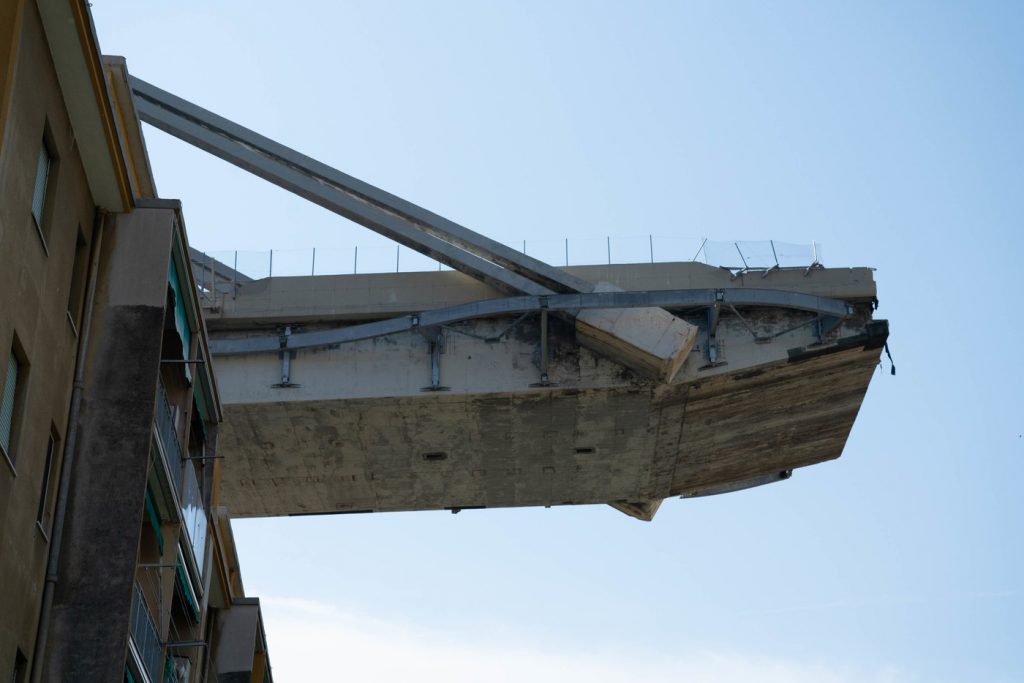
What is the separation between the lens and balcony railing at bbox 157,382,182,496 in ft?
63.6

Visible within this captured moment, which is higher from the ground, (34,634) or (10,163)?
(10,163)

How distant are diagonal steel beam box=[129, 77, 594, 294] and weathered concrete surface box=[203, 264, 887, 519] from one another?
1071 mm

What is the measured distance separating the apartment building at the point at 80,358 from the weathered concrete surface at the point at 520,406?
1137cm

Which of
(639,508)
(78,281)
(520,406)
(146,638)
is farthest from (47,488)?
(639,508)

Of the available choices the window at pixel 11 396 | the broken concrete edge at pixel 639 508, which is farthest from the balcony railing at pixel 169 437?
the broken concrete edge at pixel 639 508

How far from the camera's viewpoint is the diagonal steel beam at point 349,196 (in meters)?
31.9

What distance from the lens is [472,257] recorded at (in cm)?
3198

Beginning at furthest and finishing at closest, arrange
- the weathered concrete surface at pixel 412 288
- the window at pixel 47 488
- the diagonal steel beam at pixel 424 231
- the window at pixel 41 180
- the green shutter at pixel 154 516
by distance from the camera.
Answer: the weathered concrete surface at pixel 412 288 < the diagonal steel beam at pixel 424 231 < the green shutter at pixel 154 516 < the window at pixel 47 488 < the window at pixel 41 180

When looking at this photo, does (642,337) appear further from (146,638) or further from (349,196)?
(146,638)

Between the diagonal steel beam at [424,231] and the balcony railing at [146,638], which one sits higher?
the diagonal steel beam at [424,231]

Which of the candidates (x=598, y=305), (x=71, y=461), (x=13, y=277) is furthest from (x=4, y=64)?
(x=598, y=305)

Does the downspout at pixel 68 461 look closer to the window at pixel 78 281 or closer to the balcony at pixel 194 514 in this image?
the window at pixel 78 281

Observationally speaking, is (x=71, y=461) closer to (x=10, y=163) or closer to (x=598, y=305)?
(x=10, y=163)

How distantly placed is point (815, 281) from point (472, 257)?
7115mm
